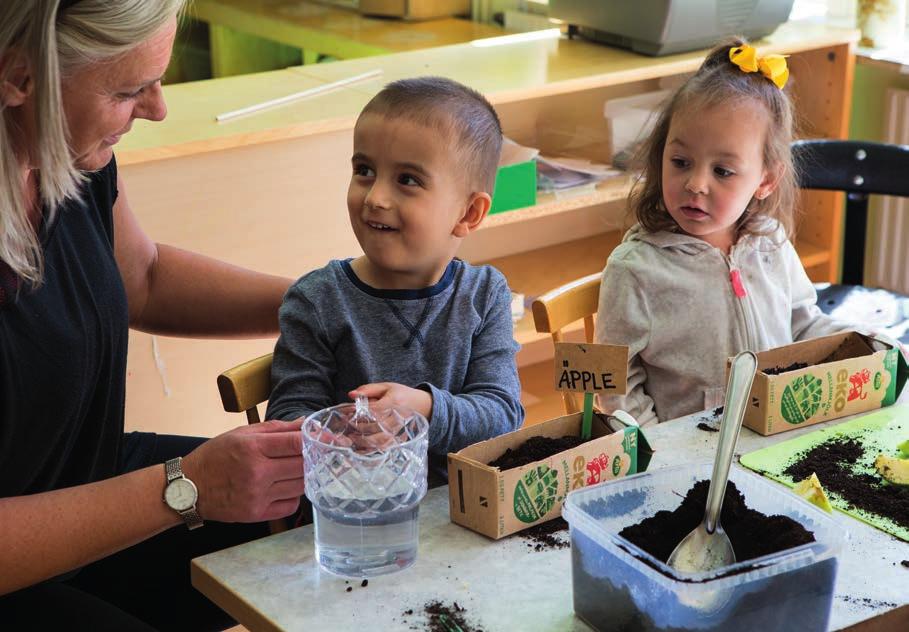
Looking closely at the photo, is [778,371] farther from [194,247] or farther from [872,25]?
[872,25]

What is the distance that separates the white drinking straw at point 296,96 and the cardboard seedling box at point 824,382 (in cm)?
136

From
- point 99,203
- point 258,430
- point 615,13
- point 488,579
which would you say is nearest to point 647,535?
point 488,579

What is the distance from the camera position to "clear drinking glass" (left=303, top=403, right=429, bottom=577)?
3.73ft

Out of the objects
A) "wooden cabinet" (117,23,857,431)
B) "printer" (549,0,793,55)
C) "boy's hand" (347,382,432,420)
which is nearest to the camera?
"boy's hand" (347,382,432,420)

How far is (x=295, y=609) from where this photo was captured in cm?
110

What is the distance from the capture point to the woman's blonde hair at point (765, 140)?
186cm

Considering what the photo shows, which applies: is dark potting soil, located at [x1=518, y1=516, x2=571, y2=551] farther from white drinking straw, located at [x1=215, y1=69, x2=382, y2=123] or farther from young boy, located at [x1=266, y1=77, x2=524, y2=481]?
white drinking straw, located at [x1=215, y1=69, x2=382, y2=123]

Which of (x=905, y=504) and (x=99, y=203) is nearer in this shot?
(x=905, y=504)

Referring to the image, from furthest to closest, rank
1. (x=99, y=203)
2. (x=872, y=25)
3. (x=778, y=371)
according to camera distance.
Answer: (x=872, y=25) → (x=99, y=203) → (x=778, y=371)

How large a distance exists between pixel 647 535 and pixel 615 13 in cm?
219

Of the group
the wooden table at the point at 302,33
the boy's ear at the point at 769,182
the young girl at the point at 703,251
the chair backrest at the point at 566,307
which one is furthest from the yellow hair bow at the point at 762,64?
the wooden table at the point at 302,33

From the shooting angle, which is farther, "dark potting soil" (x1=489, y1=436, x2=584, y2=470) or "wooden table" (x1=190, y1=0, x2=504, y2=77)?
"wooden table" (x1=190, y1=0, x2=504, y2=77)

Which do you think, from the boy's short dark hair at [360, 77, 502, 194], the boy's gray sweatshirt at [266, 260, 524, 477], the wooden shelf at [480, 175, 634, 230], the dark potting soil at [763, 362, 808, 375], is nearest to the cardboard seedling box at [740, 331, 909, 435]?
the dark potting soil at [763, 362, 808, 375]

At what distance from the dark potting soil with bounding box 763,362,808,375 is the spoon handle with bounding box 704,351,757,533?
0.44 meters
